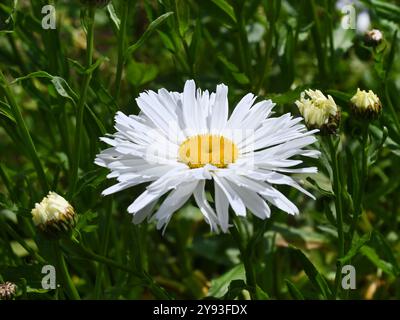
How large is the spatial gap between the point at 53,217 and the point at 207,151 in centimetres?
24

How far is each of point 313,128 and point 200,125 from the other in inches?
7.4

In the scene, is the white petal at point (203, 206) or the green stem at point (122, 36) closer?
the white petal at point (203, 206)

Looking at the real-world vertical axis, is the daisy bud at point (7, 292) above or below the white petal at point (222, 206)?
below

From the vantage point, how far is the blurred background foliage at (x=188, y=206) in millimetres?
1269

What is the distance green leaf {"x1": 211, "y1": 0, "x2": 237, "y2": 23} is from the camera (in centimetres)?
151

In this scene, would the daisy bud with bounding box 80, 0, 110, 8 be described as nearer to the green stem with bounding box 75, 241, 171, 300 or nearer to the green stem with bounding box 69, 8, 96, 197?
the green stem with bounding box 69, 8, 96, 197

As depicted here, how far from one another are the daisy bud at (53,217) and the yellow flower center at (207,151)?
0.18m

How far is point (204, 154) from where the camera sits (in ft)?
3.62

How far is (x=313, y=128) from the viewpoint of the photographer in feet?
3.67

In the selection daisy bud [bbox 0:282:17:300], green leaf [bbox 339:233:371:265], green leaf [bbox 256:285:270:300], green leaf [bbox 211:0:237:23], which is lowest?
green leaf [bbox 256:285:270:300]

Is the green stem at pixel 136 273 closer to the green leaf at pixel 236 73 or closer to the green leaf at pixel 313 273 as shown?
the green leaf at pixel 313 273

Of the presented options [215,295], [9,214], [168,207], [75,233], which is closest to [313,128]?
[168,207]

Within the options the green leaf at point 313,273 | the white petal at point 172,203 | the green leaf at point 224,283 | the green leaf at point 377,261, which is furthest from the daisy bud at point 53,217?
the green leaf at point 377,261

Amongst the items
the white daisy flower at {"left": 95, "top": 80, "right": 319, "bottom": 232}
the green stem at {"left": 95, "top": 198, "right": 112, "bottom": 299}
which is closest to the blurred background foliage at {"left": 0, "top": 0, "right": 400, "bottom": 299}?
the green stem at {"left": 95, "top": 198, "right": 112, "bottom": 299}
